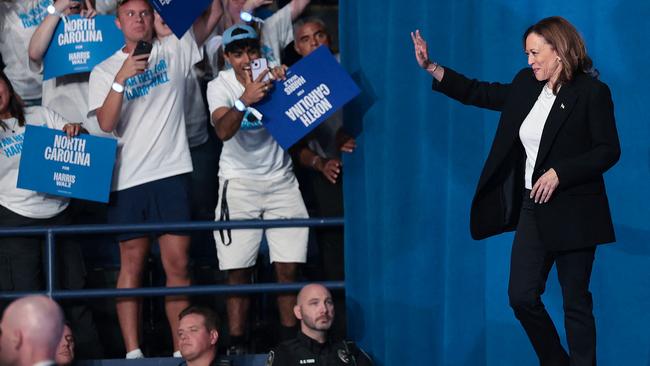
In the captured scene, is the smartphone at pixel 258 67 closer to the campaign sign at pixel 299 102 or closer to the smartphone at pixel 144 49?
the campaign sign at pixel 299 102

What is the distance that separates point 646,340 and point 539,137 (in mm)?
1108

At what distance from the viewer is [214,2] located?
21.2ft

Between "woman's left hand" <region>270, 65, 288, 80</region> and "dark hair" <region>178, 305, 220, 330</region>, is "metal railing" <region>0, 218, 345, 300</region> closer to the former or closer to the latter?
"dark hair" <region>178, 305, 220, 330</region>

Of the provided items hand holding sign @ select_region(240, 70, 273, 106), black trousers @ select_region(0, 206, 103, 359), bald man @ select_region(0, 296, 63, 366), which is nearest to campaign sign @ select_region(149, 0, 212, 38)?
hand holding sign @ select_region(240, 70, 273, 106)

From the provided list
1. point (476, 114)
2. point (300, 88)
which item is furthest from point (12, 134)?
point (476, 114)

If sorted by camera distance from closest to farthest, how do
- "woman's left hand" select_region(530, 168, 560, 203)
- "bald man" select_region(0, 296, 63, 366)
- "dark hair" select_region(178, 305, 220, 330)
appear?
"bald man" select_region(0, 296, 63, 366)
"woman's left hand" select_region(530, 168, 560, 203)
"dark hair" select_region(178, 305, 220, 330)

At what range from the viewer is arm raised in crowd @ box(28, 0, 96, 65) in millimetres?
6336

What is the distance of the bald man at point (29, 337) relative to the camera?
10.3ft

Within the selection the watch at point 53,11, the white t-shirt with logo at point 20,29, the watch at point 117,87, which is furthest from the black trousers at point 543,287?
the white t-shirt with logo at point 20,29

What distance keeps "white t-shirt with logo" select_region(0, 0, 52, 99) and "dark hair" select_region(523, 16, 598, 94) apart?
9.91 ft

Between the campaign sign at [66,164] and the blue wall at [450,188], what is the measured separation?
45.0 inches

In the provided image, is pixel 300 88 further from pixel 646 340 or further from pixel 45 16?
pixel 646 340

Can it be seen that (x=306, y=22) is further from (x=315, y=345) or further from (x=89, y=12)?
(x=315, y=345)

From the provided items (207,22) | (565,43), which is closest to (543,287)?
(565,43)
